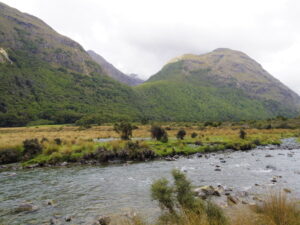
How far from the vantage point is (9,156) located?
26641mm

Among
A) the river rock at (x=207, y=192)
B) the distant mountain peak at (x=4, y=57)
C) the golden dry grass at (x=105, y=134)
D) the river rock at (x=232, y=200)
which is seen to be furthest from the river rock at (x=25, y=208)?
the distant mountain peak at (x=4, y=57)

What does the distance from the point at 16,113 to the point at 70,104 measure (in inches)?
1720

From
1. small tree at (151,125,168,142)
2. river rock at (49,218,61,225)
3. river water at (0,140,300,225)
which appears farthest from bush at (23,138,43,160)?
river rock at (49,218,61,225)

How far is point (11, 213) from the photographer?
11.8 metres

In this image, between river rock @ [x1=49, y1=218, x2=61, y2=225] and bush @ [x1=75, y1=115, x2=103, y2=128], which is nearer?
river rock @ [x1=49, y1=218, x2=61, y2=225]

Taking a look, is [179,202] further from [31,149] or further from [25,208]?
[31,149]

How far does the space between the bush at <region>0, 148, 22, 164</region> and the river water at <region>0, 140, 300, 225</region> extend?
5.50 metres

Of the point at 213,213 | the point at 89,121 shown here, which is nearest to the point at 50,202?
the point at 213,213

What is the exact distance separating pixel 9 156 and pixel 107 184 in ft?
57.0

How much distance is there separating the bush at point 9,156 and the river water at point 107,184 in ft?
18.0

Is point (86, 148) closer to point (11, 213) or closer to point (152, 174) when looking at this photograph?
point (152, 174)

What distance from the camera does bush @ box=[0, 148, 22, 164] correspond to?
26.3 meters

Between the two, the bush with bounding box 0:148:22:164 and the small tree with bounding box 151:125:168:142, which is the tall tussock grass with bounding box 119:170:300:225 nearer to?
the bush with bounding box 0:148:22:164

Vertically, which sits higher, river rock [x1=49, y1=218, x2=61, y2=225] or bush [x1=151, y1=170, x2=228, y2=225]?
bush [x1=151, y1=170, x2=228, y2=225]
